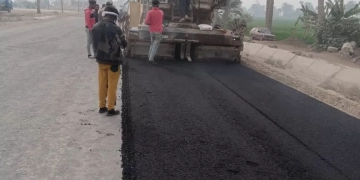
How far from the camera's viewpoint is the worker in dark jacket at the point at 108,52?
17.7 feet

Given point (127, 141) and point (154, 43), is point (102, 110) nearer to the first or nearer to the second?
point (127, 141)

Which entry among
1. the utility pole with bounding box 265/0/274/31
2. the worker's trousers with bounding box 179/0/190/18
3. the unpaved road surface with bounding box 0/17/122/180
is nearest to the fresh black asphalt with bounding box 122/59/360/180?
the unpaved road surface with bounding box 0/17/122/180

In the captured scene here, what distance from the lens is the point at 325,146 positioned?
15.6 feet

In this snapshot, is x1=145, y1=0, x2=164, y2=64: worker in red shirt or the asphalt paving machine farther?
the asphalt paving machine

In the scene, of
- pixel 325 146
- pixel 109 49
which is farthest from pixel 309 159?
pixel 109 49

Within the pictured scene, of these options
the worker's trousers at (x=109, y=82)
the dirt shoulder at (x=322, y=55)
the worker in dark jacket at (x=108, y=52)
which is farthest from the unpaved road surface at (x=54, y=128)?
the dirt shoulder at (x=322, y=55)

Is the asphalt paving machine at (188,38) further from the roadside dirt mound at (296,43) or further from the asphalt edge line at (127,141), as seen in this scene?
the roadside dirt mound at (296,43)

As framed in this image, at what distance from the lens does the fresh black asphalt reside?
389 cm

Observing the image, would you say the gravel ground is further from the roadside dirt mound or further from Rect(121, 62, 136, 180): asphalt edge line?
the roadside dirt mound

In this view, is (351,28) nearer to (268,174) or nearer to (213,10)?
(213,10)

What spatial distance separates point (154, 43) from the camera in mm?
10211

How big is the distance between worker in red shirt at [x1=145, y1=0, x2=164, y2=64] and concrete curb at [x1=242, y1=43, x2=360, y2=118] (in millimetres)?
3353

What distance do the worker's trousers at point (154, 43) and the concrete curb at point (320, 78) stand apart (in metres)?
3.31

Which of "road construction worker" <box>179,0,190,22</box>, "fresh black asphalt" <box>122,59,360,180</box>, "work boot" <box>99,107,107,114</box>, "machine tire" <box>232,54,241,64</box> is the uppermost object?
"road construction worker" <box>179,0,190,22</box>
